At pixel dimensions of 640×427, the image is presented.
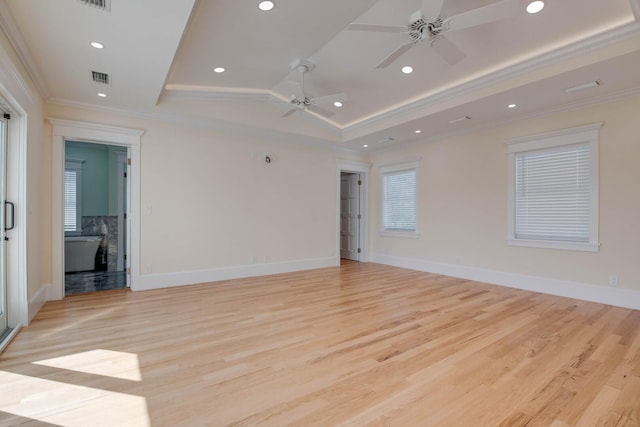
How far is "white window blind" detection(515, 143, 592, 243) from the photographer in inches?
171

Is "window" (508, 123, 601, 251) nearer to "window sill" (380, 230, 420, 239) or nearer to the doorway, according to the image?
"window sill" (380, 230, 420, 239)

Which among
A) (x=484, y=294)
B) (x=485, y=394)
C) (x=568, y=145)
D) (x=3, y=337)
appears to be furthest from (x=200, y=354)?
(x=568, y=145)

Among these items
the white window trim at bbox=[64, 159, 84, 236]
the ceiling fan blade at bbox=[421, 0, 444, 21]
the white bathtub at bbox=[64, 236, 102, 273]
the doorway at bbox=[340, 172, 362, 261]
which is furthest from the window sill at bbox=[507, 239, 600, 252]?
the white window trim at bbox=[64, 159, 84, 236]

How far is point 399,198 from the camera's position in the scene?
277 inches

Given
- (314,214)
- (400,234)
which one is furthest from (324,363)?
(400,234)

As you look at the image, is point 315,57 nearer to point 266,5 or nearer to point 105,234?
point 266,5

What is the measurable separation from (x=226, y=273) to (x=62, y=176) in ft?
9.22

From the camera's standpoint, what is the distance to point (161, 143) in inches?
193

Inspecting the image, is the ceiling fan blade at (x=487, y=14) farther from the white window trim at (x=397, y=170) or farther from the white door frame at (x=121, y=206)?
the white door frame at (x=121, y=206)

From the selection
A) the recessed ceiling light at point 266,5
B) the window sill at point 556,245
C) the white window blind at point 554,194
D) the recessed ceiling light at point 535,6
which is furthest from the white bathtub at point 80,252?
the white window blind at point 554,194

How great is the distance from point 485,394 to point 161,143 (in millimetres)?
5258

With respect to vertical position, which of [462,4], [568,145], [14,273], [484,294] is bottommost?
[484,294]

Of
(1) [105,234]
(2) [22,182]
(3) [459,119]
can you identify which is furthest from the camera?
(1) [105,234]

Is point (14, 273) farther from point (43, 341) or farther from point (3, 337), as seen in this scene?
point (43, 341)
